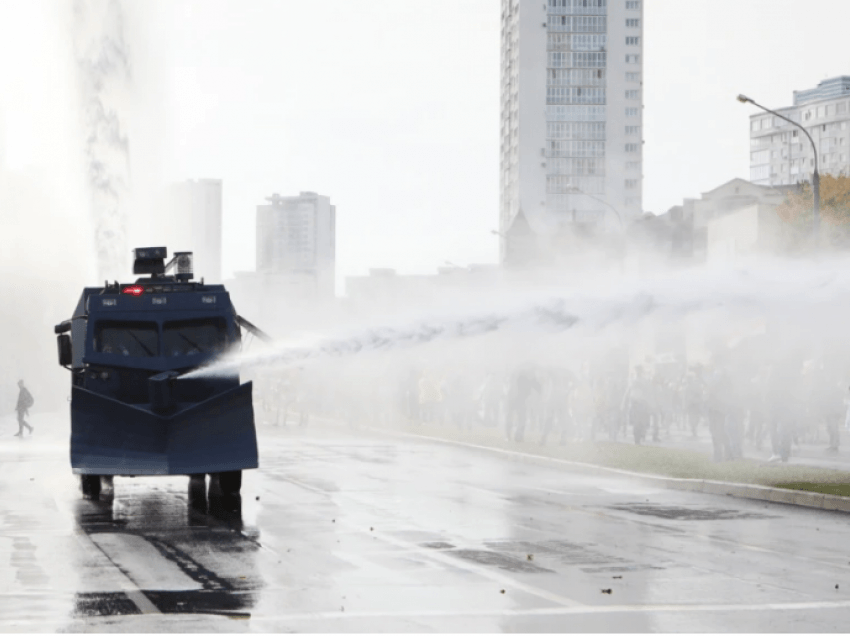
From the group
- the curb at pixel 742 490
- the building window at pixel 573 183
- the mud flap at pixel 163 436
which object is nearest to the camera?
the mud flap at pixel 163 436

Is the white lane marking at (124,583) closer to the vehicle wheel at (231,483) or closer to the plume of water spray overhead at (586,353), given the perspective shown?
the vehicle wheel at (231,483)

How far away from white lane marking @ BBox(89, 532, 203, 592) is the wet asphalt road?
0.13 ft

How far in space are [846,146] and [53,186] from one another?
155207mm

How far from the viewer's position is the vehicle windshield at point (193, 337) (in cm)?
1848

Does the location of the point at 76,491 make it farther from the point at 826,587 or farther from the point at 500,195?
the point at 500,195

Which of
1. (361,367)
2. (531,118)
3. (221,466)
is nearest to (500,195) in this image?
(531,118)

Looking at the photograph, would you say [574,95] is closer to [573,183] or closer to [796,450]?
[573,183]

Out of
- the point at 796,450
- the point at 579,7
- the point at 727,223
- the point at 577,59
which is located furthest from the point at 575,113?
the point at 796,450

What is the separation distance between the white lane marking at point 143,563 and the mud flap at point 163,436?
215 cm

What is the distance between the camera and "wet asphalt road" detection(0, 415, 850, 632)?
9883 millimetres

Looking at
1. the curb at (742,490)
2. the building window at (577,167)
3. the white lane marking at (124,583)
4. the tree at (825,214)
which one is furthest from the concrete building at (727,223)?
the building window at (577,167)

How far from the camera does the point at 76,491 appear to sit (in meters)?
20.8

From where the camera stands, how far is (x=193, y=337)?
18.6 m

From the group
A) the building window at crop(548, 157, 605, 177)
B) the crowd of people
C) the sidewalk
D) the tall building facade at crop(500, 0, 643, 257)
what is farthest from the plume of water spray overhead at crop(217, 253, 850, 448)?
the building window at crop(548, 157, 605, 177)
